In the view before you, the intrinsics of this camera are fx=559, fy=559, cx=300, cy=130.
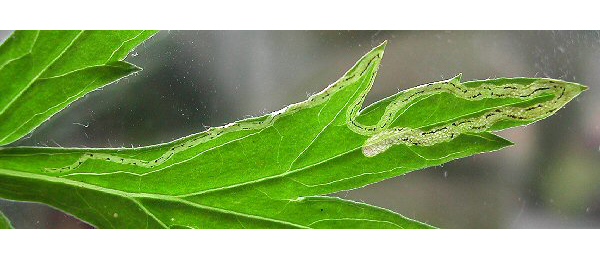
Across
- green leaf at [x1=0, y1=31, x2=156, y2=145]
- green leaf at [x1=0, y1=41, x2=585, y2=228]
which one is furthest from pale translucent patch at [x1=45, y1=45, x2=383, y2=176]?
green leaf at [x1=0, y1=31, x2=156, y2=145]

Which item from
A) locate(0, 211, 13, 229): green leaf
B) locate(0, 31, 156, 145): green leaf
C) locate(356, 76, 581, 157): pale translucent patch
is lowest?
locate(0, 211, 13, 229): green leaf

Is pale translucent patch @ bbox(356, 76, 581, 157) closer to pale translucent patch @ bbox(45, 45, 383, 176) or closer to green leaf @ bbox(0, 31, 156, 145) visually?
pale translucent patch @ bbox(45, 45, 383, 176)

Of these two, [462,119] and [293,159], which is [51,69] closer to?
[293,159]

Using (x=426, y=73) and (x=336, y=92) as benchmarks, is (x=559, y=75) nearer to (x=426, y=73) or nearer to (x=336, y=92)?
(x=426, y=73)

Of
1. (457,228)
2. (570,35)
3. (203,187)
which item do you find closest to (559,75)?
(570,35)

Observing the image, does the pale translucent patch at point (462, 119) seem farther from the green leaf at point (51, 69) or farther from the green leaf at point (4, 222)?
the green leaf at point (4, 222)

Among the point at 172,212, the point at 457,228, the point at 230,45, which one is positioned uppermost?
the point at 230,45
